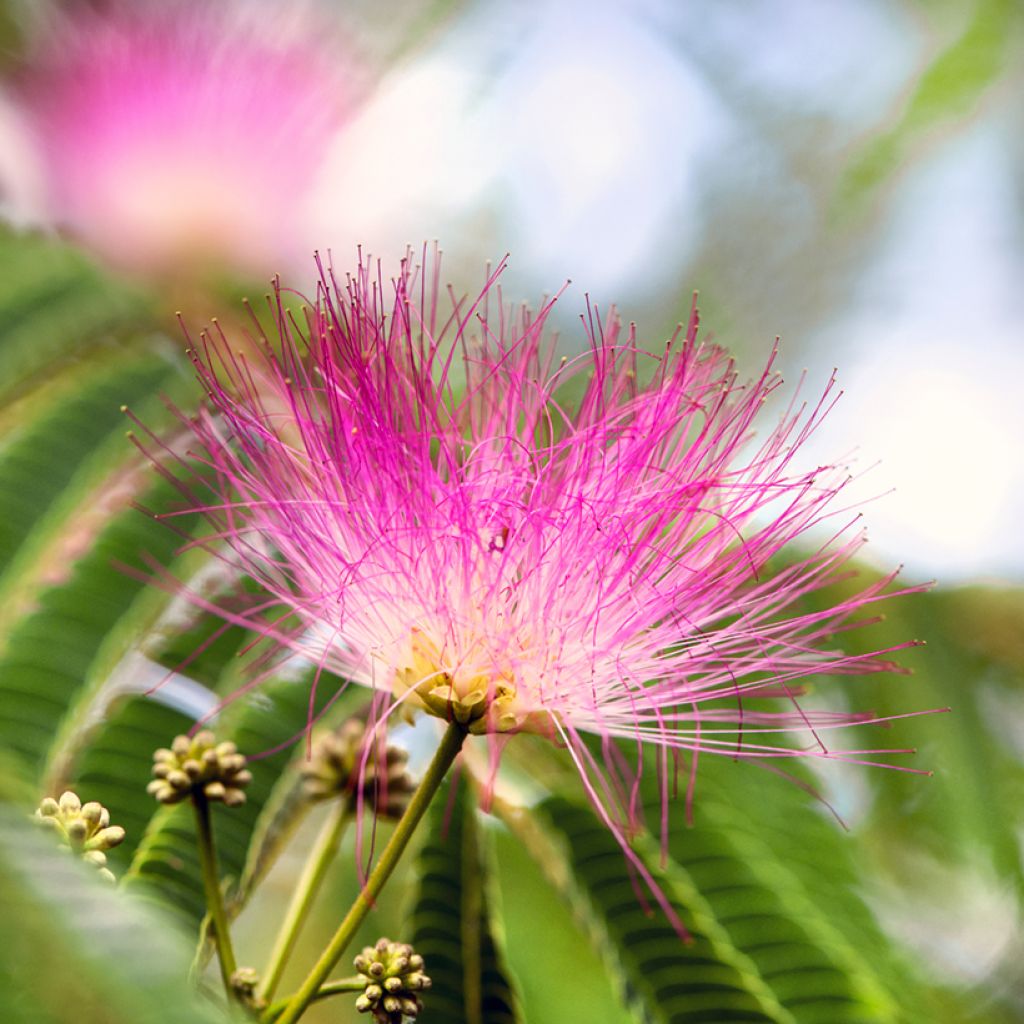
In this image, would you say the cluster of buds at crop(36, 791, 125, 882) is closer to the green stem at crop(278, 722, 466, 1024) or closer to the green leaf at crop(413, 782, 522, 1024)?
the green stem at crop(278, 722, 466, 1024)

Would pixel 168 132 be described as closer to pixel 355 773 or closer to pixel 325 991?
pixel 355 773

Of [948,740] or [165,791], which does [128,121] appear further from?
[948,740]

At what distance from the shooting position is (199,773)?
1.27 m

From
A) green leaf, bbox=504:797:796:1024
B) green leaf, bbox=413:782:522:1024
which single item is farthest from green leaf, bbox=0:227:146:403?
green leaf, bbox=504:797:796:1024

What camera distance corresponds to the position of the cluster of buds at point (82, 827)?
1.01 m

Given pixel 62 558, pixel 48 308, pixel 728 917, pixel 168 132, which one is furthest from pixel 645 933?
pixel 168 132

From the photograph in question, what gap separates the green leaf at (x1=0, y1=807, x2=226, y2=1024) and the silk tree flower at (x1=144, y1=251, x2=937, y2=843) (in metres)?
0.54

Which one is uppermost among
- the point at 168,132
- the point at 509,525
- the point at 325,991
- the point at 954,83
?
the point at 954,83

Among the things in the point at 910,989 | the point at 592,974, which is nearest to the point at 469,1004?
the point at 592,974

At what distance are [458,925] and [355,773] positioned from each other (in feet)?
0.72

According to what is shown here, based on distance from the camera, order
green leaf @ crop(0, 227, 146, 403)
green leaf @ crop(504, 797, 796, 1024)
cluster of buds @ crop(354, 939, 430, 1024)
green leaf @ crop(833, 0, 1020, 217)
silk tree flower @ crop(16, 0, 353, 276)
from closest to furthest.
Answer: cluster of buds @ crop(354, 939, 430, 1024) < green leaf @ crop(504, 797, 796, 1024) < green leaf @ crop(0, 227, 146, 403) < silk tree flower @ crop(16, 0, 353, 276) < green leaf @ crop(833, 0, 1020, 217)

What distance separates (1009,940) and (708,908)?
135cm

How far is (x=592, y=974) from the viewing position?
1.46m

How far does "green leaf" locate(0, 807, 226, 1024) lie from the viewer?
0.63 m
